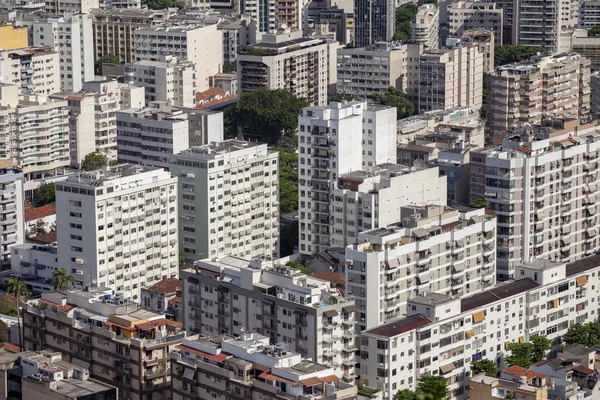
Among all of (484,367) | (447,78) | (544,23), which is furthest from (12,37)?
(484,367)

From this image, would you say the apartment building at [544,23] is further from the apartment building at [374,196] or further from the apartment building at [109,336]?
the apartment building at [109,336]

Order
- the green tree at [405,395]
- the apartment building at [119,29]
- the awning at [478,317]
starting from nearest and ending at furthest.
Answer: the green tree at [405,395] < the awning at [478,317] < the apartment building at [119,29]

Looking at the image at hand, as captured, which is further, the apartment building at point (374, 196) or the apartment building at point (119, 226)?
the apartment building at point (374, 196)

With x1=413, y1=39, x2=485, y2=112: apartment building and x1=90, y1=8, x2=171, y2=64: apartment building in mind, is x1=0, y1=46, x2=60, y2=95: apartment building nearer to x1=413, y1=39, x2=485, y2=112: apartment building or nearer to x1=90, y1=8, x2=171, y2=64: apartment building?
x1=90, y1=8, x2=171, y2=64: apartment building

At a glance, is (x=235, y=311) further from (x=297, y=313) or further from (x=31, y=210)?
(x=31, y=210)

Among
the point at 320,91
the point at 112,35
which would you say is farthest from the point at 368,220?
the point at 112,35

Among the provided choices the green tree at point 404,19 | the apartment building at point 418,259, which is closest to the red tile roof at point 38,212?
the apartment building at point 418,259

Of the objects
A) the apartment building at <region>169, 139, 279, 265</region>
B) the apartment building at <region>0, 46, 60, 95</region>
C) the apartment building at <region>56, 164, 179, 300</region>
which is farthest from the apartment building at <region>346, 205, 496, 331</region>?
the apartment building at <region>0, 46, 60, 95</region>
